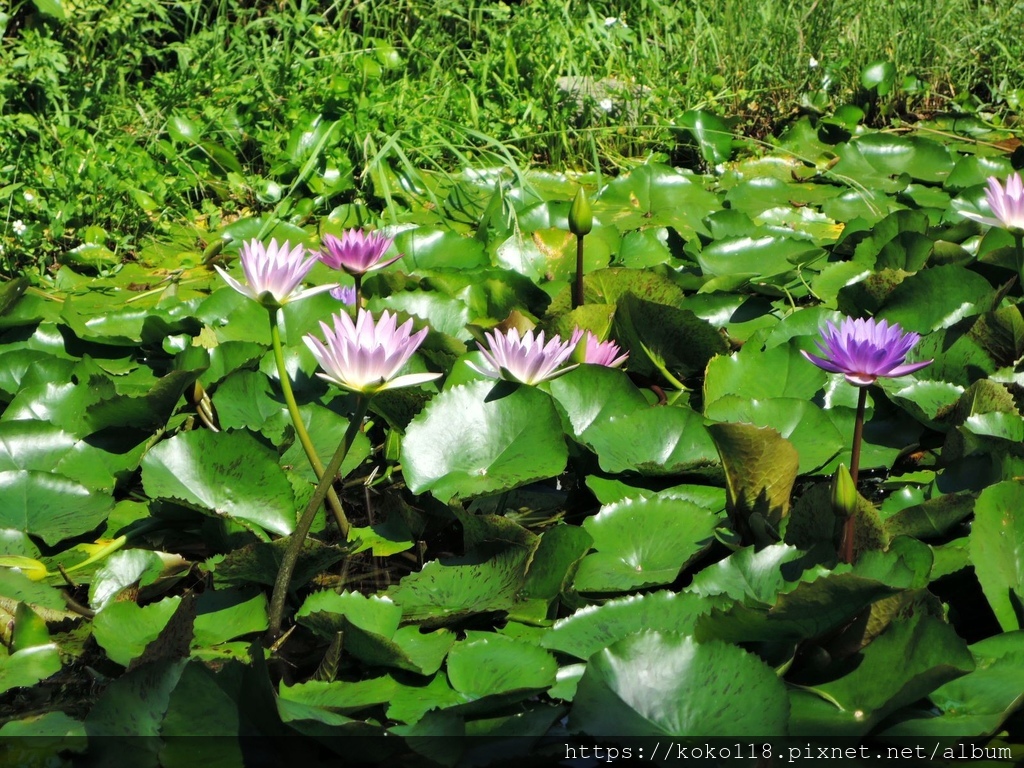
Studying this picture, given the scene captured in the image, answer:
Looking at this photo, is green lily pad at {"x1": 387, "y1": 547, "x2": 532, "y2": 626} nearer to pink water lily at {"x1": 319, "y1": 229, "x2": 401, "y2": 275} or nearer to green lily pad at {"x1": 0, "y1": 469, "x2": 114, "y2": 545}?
green lily pad at {"x1": 0, "y1": 469, "x2": 114, "y2": 545}

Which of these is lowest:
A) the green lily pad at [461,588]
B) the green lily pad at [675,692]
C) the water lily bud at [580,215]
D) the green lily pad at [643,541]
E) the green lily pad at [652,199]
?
the green lily pad at [652,199]

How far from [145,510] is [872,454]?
1236mm

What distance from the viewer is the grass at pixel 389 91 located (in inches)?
123

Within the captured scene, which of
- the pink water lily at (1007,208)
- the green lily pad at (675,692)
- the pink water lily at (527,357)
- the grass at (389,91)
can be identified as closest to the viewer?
the green lily pad at (675,692)

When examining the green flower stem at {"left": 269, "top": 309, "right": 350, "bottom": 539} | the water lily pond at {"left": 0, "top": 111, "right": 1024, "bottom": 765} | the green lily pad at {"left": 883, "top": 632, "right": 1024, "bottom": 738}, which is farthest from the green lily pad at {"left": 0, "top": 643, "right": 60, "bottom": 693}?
the green lily pad at {"left": 883, "top": 632, "right": 1024, "bottom": 738}

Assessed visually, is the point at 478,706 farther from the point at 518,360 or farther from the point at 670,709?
the point at 518,360

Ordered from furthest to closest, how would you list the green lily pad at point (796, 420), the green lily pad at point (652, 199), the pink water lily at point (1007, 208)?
the green lily pad at point (652, 199) → the pink water lily at point (1007, 208) → the green lily pad at point (796, 420)

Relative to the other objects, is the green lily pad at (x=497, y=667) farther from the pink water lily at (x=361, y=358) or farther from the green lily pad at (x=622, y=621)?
the pink water lily at (x=361, y=358)

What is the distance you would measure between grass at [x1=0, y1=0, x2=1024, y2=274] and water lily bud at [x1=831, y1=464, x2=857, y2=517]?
7.08 feet

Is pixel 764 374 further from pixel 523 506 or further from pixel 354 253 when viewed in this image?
pixel 354 253

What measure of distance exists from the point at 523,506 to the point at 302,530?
1.55 feet

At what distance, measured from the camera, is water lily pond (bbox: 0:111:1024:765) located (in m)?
1.13

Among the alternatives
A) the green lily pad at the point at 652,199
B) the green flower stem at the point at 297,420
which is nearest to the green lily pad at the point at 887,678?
the green flower stem at the point at 297,420

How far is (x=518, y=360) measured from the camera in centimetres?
151
